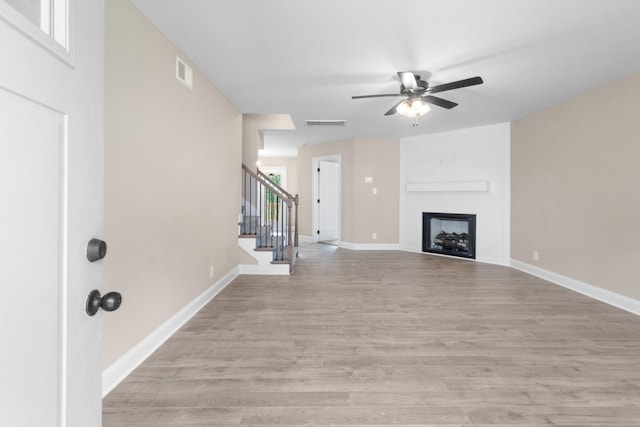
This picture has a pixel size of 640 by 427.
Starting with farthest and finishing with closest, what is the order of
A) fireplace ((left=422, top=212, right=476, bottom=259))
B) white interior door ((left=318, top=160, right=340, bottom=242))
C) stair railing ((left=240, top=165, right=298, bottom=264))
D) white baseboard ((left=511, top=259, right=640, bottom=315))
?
white interior door ((left=318, top=160, right=340, bottom=242))
fireplace ((left=422, top=212, right=476, bottom=259))
stair railing ((left=240, top=165, right=298, bottom=264))
white baseboard ((left=511, top=259, right=640, bottom=315))

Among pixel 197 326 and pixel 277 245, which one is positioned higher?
pixel 277 245

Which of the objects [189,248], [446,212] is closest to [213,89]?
[189,248]

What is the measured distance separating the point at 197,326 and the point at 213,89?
258cm

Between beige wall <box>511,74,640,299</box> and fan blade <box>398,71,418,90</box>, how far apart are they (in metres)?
2.38

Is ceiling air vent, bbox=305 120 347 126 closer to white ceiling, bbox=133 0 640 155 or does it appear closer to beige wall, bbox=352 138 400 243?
white ceiling, bbox=133 0 640 155

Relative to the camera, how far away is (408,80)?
2.90m

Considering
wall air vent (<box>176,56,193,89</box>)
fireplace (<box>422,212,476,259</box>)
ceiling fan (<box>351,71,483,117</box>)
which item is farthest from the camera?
fireplace (<box>422,212,476,259</box>)

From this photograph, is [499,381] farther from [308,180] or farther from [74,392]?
[308,180]

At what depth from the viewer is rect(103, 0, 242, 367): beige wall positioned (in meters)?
1.82

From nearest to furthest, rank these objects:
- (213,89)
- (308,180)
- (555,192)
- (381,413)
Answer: (381,413)
(213,89)
(555,192)
(308,180)

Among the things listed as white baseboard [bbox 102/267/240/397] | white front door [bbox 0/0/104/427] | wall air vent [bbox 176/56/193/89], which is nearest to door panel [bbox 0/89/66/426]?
white front door [bbox 0/0/104/427]

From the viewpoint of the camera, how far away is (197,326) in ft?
8.62

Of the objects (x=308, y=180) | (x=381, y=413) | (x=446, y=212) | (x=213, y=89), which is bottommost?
(x=381, y=413)

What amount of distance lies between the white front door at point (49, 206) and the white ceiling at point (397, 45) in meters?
1.73
